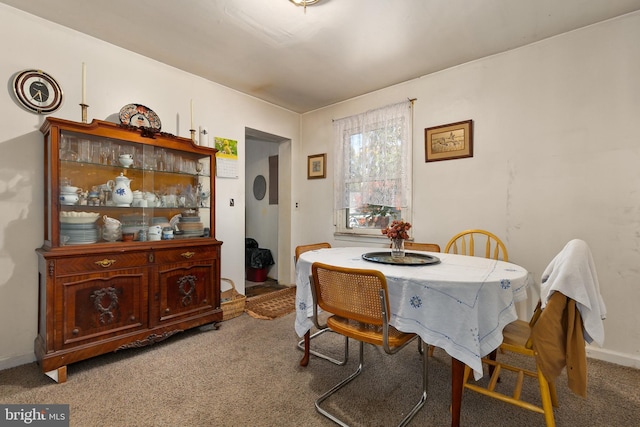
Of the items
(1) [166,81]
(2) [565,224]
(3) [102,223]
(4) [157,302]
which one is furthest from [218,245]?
(2) [565,224]

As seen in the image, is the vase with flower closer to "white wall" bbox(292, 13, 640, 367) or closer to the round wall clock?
"white wall" bbox(292, 13, 640, 367)

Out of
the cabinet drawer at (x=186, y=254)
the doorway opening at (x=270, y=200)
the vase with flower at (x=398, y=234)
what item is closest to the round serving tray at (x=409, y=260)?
the vase with flower at (x=398, y=234)

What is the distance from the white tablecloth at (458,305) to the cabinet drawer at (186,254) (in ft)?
5.91

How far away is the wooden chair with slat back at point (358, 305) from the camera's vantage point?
138 centimetres

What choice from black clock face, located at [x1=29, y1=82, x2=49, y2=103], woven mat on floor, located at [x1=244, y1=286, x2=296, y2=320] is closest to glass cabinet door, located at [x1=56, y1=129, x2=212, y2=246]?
black clock face, located at [x1=29, y1=82, x2=49, y2=103]

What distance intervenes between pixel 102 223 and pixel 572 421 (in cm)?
331

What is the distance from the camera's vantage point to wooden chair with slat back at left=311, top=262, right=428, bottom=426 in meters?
1.38

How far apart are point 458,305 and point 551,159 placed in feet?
6.12

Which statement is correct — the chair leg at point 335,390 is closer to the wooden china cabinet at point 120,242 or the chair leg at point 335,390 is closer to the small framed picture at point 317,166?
the wooden china cabinet at point 120,242

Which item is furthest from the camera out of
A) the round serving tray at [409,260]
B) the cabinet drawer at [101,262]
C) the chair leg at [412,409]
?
the cabinet drawer at [101,262]

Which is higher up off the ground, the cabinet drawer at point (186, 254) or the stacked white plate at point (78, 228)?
the stacked white plate at point (78, 228)

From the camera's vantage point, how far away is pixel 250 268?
460 centimetres

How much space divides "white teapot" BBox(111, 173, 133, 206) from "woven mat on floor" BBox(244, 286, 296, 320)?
1.66 meters

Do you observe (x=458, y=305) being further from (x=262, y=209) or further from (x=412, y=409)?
(x=262, y=209)
